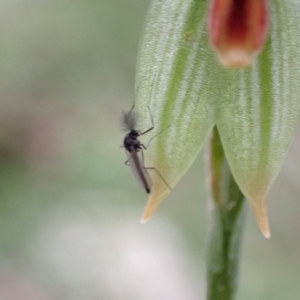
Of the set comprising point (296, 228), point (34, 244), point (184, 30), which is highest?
point (184, 30)

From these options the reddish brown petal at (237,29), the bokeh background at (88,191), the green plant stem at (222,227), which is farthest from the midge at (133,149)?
the bokeh background at (88,191)

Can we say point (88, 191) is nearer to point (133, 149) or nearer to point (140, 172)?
point (133, 149)

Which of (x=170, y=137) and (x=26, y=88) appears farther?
(x=26, y=88)

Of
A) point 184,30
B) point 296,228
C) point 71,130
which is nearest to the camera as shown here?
point 184,30

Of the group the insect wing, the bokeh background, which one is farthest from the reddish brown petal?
the bokeh background

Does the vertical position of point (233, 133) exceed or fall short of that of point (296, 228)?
it exceeds it

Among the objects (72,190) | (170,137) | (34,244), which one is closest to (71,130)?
(72,190)

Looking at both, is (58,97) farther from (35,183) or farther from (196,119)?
(196,119)
